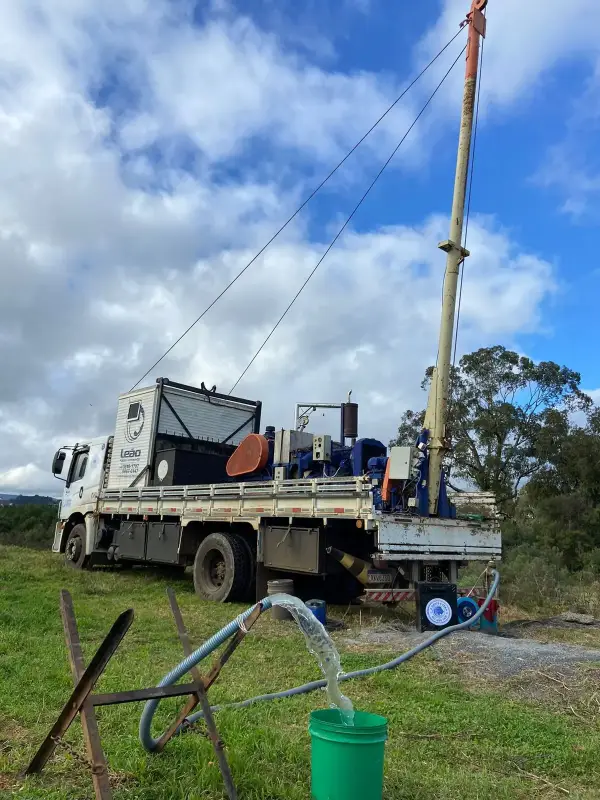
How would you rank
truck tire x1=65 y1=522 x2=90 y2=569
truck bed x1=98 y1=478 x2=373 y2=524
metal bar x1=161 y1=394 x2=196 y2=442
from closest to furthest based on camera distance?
truck bed x1=98 y1=478 x2=373 y2=524 < metal bar x1=161 y1=394 x2=196 y2=442 < truck tire x1=65 y1=522 x2=90 y2=569

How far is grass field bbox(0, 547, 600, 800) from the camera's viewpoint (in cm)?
335

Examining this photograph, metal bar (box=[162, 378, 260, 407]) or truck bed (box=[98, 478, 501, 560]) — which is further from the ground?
metal bar (box=[162, 378, 260, 407])

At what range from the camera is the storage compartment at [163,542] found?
11.7m

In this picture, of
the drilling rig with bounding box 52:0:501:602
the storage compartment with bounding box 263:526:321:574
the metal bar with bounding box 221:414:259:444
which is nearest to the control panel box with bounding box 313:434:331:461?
the drilling rig with bounding box 52:0:501:602

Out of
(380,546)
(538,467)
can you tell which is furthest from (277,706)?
(538,467)

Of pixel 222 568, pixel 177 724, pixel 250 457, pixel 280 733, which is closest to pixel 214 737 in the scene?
pixel 177 724

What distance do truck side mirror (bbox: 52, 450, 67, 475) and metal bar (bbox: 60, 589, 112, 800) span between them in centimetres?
1325

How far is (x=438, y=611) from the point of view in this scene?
791cm

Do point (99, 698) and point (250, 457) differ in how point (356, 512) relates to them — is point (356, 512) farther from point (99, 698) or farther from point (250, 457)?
point (99, 698)

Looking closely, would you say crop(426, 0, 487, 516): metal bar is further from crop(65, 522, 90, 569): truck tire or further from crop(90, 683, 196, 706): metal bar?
crop(65, 522, 90, 569): truck tire

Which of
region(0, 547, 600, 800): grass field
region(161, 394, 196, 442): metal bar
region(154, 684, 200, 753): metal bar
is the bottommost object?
region(0, 547, 600, 800): grass field

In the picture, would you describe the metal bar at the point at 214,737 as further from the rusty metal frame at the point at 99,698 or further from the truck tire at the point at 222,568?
the truck tire at the point at 222,568

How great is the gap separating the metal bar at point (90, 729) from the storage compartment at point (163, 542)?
8.35 m

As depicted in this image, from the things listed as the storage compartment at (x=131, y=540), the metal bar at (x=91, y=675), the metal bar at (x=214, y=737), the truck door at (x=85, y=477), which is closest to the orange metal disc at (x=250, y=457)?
the storage compartment at (x=131, y=540)
